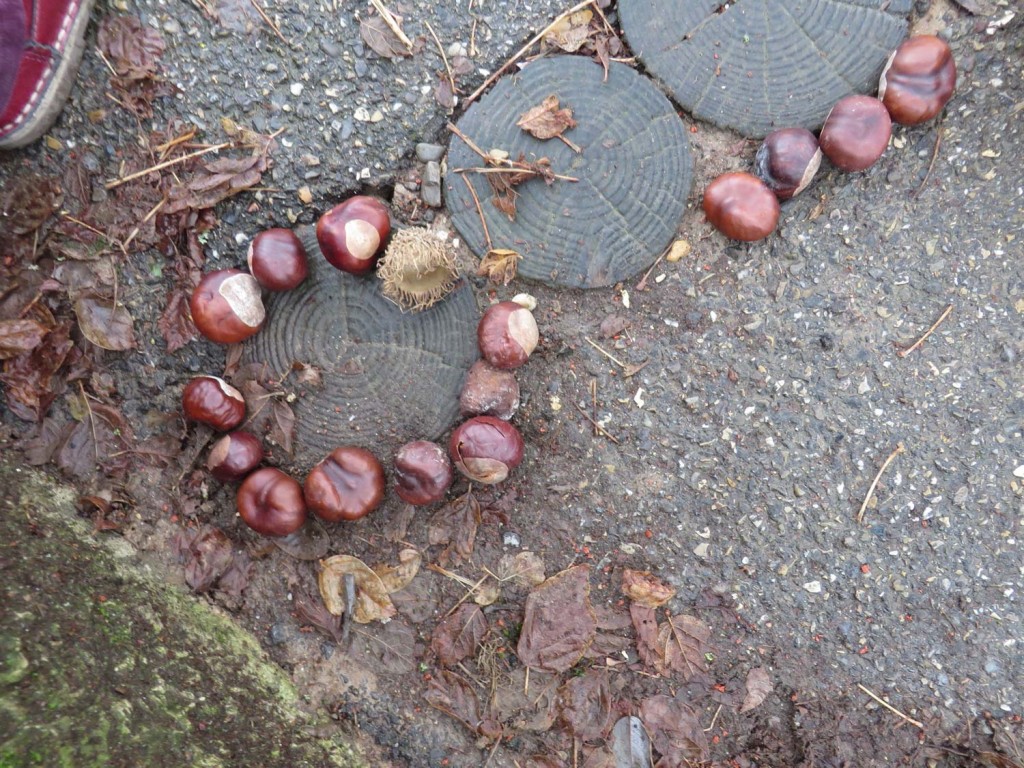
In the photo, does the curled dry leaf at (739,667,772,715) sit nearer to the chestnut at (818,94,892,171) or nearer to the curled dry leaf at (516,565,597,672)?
the curled dry leaf at (516,565,597,672)

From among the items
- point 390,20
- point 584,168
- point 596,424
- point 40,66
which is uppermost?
point 40,66

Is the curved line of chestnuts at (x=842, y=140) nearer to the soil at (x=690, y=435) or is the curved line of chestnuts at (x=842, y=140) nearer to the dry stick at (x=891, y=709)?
the soil at (x=690, y=435)

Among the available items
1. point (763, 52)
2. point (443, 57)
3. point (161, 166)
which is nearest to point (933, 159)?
point (763, 52)

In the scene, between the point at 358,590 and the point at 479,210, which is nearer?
the point at 479,210

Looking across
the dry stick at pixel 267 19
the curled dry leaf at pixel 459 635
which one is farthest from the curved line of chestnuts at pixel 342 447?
the dry stick at pixel 267 19

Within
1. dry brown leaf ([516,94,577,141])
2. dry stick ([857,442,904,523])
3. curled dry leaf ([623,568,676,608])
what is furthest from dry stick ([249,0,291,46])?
dry stick ([857,442,904,523])

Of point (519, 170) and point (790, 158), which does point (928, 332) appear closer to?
point (790, 158)
